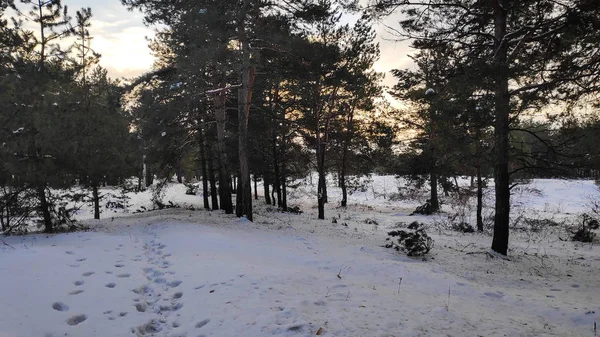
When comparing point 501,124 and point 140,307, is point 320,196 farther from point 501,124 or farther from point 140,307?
point 140,307

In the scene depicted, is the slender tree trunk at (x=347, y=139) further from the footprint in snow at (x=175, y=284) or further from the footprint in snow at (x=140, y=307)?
the footprint in snow at (x=140, y=307)

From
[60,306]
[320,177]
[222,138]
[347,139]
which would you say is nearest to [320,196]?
[320,177]

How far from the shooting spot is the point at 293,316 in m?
4.08

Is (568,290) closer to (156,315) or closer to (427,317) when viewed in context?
(427,317)

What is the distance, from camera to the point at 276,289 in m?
5.05

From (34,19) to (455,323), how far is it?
13.5 metres

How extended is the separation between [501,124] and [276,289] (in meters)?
6.83

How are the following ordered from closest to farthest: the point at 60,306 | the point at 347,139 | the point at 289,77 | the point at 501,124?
the point at 60,306 → the point at 501,124 → the point at 289,77 → the point at 347,139

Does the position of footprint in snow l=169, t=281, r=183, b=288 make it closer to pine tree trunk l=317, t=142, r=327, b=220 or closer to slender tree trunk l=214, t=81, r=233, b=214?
slender tree trunk l=214, t=81, r=233, b=214

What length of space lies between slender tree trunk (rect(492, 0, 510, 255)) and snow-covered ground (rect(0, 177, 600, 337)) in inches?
33.5

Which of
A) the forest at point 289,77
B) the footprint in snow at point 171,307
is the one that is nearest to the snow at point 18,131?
the forest at point 289,77

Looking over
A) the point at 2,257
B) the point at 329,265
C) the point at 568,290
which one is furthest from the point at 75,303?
the point at 568,290

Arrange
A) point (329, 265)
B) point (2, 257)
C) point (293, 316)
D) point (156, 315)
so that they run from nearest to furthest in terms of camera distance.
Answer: point (293, 316) → point (156, 315) → point (2, 257) → point (329, 265)

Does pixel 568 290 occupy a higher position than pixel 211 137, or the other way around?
pixel 211 137
